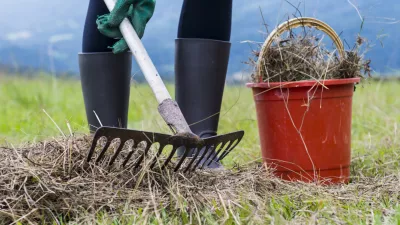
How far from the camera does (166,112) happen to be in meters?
1.62

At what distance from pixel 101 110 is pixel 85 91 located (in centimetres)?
10

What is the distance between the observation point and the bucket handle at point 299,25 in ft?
6.19

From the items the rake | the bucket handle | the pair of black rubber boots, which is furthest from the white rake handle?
the bucket handle

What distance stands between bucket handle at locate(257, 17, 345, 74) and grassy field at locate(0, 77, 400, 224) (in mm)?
228

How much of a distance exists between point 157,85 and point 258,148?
3.65 ft

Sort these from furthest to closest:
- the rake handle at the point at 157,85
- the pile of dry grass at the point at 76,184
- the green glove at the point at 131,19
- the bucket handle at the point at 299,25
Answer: the bucket handle at the point at 299,25, the green glove at the point at 131,19, the rake handle at the point at 157,85, the pile of dry grass at the point at 76,184

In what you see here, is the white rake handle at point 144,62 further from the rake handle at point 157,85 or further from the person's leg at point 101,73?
the person's leg at point 101,73

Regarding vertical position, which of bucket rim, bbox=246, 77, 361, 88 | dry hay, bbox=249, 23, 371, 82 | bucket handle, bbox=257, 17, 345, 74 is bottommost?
bucket rim, bbox=246, 77, 361, 88

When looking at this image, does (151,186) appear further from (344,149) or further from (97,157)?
(344,149)

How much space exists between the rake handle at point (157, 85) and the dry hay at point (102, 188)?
0.14 meters

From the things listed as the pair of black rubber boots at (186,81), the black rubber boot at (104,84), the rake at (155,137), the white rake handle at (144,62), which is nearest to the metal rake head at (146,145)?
the rake at (155,137)

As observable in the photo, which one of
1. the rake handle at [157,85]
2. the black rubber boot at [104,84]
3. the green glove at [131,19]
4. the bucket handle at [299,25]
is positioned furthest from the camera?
the black rubber boot at [104,84]

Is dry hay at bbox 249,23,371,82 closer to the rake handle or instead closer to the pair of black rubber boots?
the pair of black rubber boots

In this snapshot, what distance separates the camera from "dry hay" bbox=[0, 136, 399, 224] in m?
1.38
